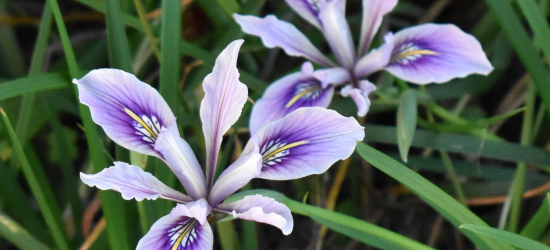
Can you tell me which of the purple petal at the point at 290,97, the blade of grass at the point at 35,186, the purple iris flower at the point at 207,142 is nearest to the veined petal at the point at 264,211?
the purple iris flower at the point at 207,142

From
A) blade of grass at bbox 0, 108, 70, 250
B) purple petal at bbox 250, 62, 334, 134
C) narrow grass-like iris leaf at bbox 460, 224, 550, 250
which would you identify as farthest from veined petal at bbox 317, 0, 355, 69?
blade of grass at bbox 0, 108, 70, 250

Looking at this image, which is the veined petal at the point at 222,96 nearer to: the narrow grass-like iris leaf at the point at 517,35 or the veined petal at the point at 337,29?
the veined petal at the point at 337,29

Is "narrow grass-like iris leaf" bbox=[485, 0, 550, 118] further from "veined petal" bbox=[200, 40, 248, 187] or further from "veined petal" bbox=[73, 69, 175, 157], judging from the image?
"veined petal" bbox=[73, 69, 175, 157]

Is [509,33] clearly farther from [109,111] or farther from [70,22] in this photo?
[70,22]

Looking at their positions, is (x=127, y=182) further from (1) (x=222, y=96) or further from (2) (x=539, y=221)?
(2) (x=539, y=221)

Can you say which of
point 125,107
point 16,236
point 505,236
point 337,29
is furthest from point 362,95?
point 16,236

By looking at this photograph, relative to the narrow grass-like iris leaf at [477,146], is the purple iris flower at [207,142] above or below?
above

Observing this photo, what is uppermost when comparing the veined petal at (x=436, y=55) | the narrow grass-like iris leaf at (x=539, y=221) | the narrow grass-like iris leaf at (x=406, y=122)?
the veined petal at (x=436, y=55)
